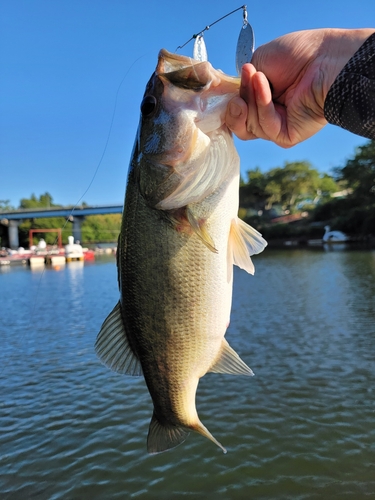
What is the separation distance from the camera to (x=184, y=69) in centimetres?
208

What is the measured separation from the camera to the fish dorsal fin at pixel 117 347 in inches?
101

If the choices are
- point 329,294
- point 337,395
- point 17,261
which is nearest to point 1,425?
point 337,395

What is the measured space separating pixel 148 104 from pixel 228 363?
1.61 meters

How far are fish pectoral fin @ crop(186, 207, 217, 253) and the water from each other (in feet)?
13.8

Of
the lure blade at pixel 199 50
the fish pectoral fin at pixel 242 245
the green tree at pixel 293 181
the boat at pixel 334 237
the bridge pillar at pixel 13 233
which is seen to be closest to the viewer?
the lure blade at pixel 199 50

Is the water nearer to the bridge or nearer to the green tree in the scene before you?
the bridge

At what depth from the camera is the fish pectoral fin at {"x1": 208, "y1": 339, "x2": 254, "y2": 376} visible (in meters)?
2.58

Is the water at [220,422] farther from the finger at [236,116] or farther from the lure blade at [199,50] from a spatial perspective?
the lure blade at [199,50]

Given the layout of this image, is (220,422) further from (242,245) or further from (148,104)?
(148,104)

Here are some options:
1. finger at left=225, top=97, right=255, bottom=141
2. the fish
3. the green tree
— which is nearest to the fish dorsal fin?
the fish

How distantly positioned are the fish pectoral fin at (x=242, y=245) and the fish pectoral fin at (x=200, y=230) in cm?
25

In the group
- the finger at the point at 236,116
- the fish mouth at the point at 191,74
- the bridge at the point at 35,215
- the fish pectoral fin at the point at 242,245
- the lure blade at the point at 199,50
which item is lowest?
the fish pectoral fin at the point at 242,245

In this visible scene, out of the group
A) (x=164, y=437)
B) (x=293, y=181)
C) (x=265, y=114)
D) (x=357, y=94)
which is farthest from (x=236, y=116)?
(x=293, y=181)

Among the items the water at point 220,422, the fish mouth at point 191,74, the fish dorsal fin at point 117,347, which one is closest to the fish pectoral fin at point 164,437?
the fish dorsal fin at point 117,347
